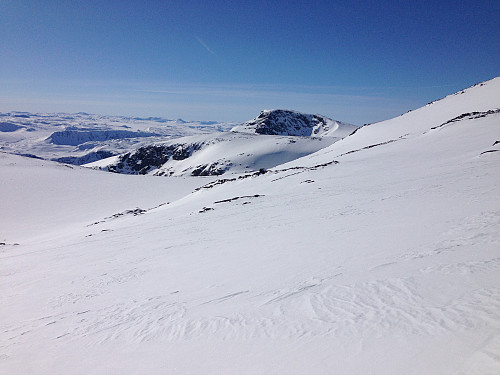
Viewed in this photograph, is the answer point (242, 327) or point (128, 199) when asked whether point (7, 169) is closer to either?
point (128, 199)

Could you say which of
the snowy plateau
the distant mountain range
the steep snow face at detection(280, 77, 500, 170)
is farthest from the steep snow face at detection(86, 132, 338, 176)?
the snowy plateau

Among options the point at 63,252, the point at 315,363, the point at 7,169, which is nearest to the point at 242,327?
the point at 315,363

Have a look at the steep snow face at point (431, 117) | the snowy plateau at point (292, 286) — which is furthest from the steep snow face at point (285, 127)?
the snowy plateau at point (292, 286)

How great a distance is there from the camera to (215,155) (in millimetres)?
101812

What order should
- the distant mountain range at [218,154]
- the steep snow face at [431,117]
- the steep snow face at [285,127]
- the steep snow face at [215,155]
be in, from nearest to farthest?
1. the steep snow face at [431,117]
2. the steep snow face at [215,155]
3. the distant mountain range at [218,154]
4. the steep snow face at [285,127]

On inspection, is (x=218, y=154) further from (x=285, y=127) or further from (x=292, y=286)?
(x=285, y=127)

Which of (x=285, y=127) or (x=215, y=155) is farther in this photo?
(x=285, y=127)

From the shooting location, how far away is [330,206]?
14180 millimetres

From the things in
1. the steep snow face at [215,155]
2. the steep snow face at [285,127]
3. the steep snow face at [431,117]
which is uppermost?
the steep snow face at [285,127]

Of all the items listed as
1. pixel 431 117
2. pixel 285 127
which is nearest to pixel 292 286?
pixel 431 117

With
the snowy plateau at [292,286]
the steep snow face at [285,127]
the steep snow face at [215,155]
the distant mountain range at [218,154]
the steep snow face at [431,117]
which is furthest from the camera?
the steep snow face at [285,127]

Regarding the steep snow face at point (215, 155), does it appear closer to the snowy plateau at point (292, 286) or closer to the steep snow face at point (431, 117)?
the steep snow face at point (431, 117)

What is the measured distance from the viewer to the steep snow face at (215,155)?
90.6 m

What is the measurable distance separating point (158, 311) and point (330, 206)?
9924 mm
